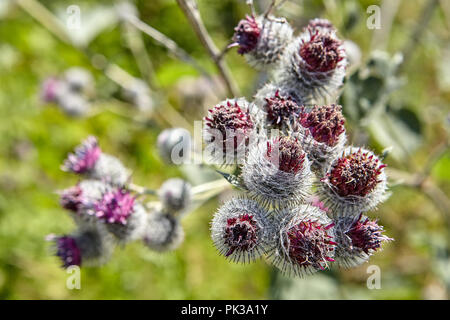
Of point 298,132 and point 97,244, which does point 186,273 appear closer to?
point 97,244

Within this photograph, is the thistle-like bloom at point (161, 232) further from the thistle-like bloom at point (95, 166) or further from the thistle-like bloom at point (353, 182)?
the thistle-like bloom at point (353, 182)

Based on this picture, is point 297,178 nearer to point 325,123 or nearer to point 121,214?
point 325,123

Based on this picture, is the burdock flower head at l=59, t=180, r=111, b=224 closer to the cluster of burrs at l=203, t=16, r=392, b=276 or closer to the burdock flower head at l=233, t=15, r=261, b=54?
the cluster of burrs at l=203, t=16, r=392, b=276

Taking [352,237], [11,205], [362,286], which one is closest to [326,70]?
[352,237]

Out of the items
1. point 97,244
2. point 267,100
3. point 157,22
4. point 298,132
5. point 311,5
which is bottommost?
point 97,244

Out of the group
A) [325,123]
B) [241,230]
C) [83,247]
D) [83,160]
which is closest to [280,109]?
[325,123]

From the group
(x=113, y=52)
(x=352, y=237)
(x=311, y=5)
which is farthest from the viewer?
(x=113, y=52)

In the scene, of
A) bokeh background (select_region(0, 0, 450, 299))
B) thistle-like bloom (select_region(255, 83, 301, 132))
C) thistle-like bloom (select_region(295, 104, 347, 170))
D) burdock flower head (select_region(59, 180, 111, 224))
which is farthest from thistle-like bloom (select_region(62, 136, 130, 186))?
thistle-like bloom (select_region(295, 104, 347, 170))

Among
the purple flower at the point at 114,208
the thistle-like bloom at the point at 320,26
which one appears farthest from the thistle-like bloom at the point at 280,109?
the purple flower at the point at 114,208
